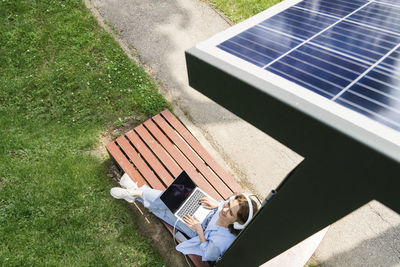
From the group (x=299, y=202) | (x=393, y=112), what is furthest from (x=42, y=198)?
(x=393, y=112)

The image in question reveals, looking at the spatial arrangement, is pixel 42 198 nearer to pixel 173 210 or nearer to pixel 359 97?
pixel 173 210

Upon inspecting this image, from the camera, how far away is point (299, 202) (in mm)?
1674

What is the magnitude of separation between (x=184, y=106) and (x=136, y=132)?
1293 millimetres

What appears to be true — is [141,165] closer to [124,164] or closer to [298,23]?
[124,164]

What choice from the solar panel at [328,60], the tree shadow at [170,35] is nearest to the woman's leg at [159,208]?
the tree shadow at [170,35]

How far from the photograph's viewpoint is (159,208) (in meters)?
3.56

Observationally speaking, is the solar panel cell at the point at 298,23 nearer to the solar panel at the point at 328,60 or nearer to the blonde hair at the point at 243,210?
the solar panel at the point at 328,60

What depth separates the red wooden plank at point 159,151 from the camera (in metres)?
4.07

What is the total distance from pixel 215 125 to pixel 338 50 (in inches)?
136

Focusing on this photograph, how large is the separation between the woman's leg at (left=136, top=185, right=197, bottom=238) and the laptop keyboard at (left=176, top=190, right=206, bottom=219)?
115 millimetres

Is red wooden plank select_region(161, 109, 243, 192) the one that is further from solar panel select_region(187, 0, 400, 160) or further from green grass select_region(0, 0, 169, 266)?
solar panel select_region(187, 0, 400, 160)

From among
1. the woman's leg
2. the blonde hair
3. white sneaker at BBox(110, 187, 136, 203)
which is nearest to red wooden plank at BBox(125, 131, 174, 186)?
the woman's leg

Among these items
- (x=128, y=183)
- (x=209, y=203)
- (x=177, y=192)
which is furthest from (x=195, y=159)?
(x=128, y=183)

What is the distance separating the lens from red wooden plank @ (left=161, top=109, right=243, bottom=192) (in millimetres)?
3951
